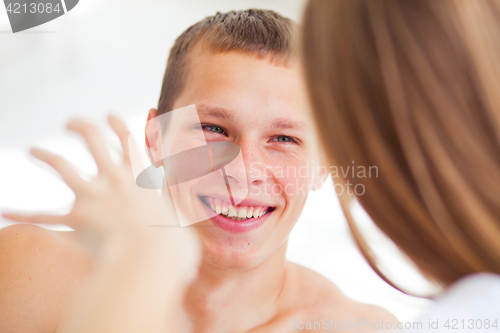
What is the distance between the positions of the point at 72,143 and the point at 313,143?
577mm

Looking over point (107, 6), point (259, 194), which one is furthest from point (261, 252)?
point (107, 6)

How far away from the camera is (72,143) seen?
0.95 meters

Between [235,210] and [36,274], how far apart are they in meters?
0.33

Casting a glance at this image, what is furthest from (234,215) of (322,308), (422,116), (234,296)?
(422,116)

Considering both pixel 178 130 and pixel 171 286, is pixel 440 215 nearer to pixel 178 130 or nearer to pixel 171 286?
pixel 171 286

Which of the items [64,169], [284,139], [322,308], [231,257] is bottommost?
[322,308]

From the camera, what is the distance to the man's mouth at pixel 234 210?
28.7 inches

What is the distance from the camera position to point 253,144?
0.67 metres

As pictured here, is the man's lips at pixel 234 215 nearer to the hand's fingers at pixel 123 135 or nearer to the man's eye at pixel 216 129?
the man's eye at pixel 216 129

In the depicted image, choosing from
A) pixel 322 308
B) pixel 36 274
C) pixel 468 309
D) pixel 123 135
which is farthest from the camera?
pixel 322 308

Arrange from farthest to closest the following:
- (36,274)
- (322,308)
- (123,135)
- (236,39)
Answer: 1. (322,308)
2. (236,39)
3. (36,274)
4. (123,135)

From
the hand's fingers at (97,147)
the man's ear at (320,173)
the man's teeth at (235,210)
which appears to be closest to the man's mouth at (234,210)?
the man's teeth at (235,210)

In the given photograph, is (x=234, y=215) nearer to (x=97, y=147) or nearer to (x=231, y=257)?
(x=231, y=257)

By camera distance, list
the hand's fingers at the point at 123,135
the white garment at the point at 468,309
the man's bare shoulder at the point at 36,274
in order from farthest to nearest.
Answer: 1. the man's bare shoulder at the point at 36,274
2. the hand's fingers at the point at 123,135
3. the white garment at the point at 468,309
